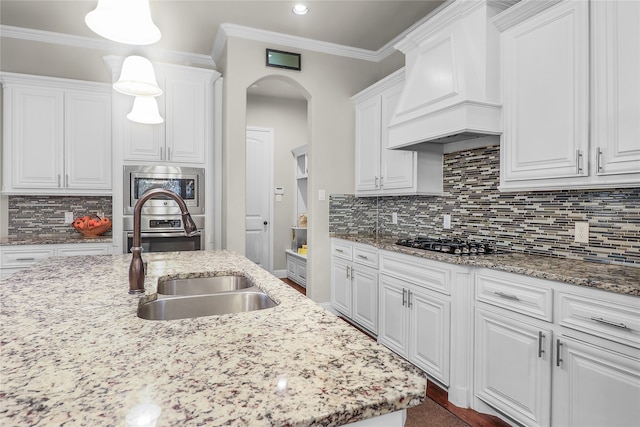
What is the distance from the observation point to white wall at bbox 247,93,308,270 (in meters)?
5.86

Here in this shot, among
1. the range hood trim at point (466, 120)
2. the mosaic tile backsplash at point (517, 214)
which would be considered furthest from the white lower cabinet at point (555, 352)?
the range hood trim at point (466, 120)

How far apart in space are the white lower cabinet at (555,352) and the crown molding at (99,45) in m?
3.77

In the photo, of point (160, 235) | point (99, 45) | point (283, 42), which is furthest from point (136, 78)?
point (99, 45)

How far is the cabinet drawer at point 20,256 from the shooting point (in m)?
3.25

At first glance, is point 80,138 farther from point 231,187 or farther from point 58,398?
point 58,398

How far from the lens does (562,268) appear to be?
181 cm

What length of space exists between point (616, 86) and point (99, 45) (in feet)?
14.5

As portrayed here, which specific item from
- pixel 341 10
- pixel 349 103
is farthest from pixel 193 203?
pixel 341 10

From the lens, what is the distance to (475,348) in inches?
82.1

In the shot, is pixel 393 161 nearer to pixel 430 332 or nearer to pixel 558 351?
pixel 430 332

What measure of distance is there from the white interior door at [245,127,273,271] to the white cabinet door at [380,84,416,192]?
2.69 m

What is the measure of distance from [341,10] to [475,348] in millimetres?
2887

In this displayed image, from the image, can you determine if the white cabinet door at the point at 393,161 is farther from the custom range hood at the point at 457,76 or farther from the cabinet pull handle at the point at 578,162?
the cabinet pull handle at the point at 578,162

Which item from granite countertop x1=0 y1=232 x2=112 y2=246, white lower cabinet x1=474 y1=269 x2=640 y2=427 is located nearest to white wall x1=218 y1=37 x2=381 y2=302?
Answer: granite countertop x1=0 y1=232 x2=112 y2=246
